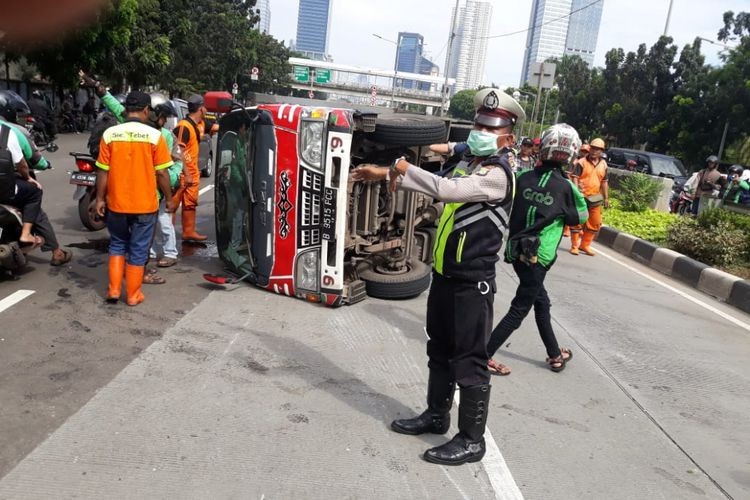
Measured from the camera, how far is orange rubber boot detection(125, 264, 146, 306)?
18.0 ft

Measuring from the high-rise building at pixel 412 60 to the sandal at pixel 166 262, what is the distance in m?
58.8

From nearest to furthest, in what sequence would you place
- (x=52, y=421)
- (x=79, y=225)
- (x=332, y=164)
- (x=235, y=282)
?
(x=52, y=421) < (x=332, y=164) < (x=235, y=282) < (x=79, y=225)

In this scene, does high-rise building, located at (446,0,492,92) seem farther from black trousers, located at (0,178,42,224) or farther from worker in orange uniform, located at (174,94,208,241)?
black trousers, located at (0,178,42,224)

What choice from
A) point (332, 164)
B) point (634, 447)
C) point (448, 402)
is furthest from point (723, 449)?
point (332, 164)

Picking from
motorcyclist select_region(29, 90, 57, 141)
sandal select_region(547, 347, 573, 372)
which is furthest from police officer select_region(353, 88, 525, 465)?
motorcyclist select_region(29, 90, 57, 141)

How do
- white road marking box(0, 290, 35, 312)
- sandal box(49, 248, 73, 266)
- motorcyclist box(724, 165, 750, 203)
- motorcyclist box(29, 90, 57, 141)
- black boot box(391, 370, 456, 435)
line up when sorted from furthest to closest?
1. motorcyclist box(29, 90, 57, 141)
2. motorcyclist box(724, 165, 750, 203)
3. sandal box(49, 248, 73, 266)
4. white road marking box(0, 290, 35, 312)
5. black boot box(391, 370, 456, 435)

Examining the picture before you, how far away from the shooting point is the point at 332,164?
215 inches

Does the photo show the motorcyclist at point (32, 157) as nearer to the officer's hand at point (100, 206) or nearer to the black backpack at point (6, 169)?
the black backpack at point (6, 169)

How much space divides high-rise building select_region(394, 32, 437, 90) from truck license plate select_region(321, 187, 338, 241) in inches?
2356

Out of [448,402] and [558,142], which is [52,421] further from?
[558,142]

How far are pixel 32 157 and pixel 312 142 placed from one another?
283cm

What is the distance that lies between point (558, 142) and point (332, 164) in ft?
6.23

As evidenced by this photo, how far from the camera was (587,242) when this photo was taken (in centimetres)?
1062

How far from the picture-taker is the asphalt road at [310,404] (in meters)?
3.20
